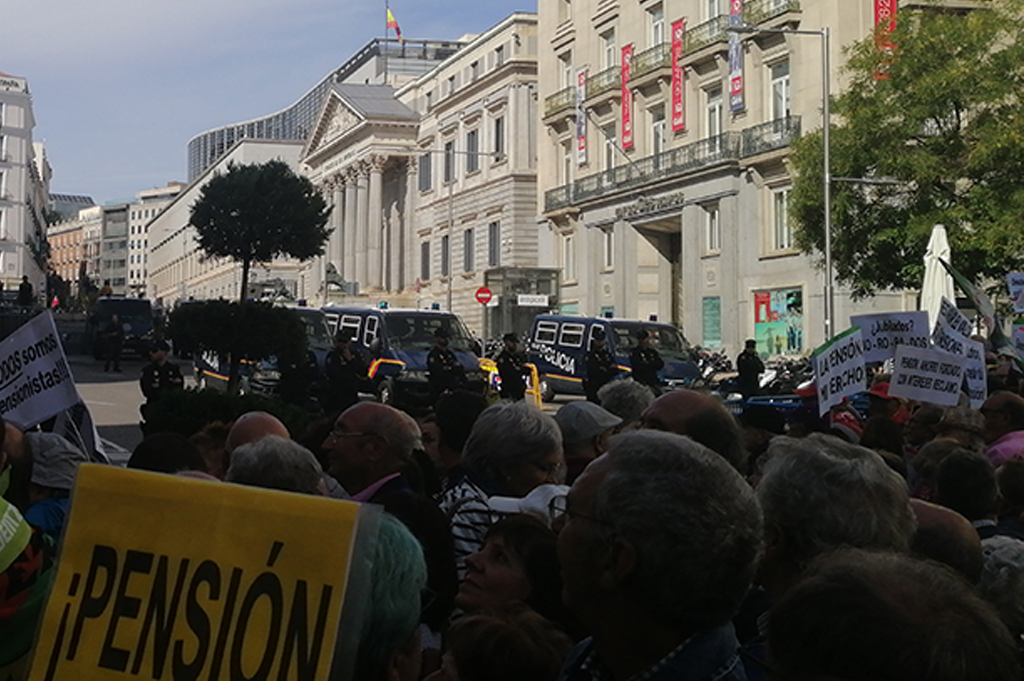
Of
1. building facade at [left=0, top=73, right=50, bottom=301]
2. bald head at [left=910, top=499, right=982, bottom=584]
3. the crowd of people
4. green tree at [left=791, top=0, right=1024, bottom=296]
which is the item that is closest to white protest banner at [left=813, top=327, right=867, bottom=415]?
the crowd of people

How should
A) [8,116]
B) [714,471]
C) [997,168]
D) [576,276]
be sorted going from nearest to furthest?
1. [714,471]
2. [997,168]
3. [576,276]
4. [8,116]

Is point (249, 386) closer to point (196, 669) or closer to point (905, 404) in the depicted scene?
point (905, 404)

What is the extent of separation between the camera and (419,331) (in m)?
28.4

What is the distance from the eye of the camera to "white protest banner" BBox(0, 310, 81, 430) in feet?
24.3

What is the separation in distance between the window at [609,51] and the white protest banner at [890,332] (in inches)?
1543

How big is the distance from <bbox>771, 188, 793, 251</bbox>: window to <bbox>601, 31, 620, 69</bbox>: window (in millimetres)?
11510

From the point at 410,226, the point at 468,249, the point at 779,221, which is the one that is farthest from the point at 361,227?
the point at 779,221

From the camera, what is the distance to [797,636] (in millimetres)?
1842

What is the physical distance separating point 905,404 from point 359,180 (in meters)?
74.9

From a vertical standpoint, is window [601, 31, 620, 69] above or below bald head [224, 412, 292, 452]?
above

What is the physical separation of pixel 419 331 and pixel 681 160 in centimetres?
1786

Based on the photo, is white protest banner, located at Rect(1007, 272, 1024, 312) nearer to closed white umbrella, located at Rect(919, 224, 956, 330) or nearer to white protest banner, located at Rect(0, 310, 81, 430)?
closed white umbrella, located at Rect(919, 224, 956, 330)

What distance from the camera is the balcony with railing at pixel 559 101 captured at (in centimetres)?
5131

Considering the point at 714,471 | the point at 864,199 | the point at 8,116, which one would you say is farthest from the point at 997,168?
the point at 8,116
